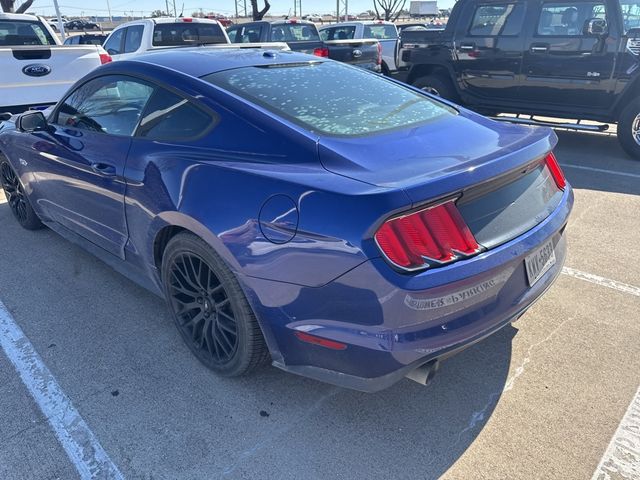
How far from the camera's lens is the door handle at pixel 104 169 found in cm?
306

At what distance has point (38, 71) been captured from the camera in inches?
267

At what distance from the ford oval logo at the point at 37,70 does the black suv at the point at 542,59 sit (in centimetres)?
554

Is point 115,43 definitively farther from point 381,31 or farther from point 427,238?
point 427,238

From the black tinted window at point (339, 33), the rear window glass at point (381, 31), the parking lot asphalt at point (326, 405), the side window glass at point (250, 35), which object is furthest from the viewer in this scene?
the rear window glass at point (381, 31)

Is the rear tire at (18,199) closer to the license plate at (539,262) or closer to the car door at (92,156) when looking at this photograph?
the car door at (92,156)

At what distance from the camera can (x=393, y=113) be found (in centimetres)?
284

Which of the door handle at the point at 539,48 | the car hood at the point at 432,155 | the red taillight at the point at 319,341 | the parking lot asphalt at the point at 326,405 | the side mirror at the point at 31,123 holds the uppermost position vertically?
the door handle at the point at 539,48

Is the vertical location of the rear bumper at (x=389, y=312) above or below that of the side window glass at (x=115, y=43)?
below

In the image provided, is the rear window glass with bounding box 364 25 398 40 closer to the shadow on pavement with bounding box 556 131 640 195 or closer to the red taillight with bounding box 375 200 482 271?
the shadow on pavement with bounding box 556 131 640 195

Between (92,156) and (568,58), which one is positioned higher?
(568,58)

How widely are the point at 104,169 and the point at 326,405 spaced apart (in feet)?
6.26

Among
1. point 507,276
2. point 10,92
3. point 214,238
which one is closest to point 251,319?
point 214,238

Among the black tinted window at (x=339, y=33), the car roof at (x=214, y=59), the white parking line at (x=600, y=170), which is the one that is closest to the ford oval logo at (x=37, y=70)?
the car roof at (x=214, y=59)

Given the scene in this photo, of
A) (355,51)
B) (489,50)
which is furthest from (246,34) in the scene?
(489,50)
